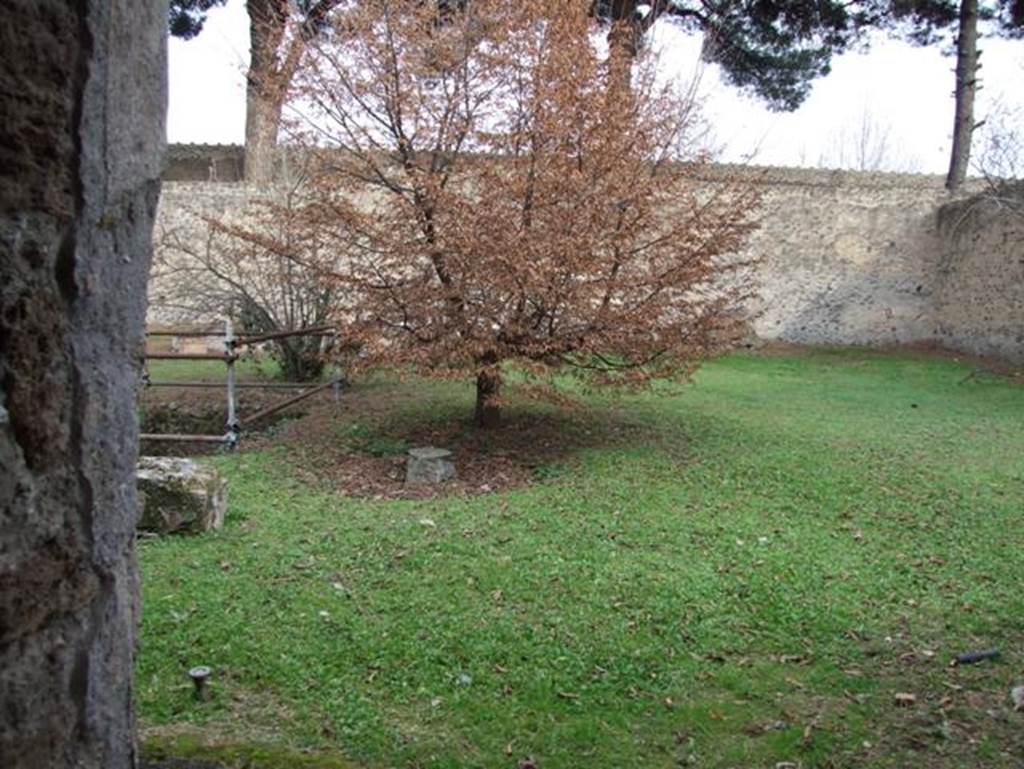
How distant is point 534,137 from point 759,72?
11.2m

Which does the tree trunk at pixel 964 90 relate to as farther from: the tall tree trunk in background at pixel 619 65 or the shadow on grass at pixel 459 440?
→ the shadow on grass at pixel 459 440

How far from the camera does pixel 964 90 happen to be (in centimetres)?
1808

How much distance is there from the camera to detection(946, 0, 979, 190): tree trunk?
17266 millimetres

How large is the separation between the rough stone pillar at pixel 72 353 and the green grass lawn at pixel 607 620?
81 centimetres

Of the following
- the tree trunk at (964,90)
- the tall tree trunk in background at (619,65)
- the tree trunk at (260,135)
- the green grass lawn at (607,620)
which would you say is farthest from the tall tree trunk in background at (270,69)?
the tree trunk at (964,90)

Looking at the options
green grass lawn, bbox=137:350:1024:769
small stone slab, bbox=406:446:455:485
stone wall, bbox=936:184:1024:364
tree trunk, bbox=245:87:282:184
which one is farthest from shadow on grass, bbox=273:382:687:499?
stone wall, bbox=936:184:1024:364

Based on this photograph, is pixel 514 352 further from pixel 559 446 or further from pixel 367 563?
pixel 367 563

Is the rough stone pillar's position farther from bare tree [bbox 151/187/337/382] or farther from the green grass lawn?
bare tree [bbox 151/187/337/382]

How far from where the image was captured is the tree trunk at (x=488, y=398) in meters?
7.43

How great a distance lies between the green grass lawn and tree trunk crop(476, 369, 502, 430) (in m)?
0.95

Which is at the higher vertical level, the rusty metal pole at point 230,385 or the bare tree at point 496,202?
the bare tree at point 496,202

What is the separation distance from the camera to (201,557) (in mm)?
4590

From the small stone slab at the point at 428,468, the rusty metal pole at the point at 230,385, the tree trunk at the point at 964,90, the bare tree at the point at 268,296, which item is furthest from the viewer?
the tree trunk at the point at 964,90

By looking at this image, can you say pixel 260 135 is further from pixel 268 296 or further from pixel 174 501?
pixel 174 501
